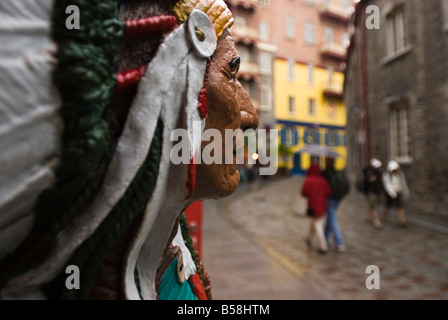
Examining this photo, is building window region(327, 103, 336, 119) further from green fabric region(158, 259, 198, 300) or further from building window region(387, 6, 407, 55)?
green fabric region(158, 259, 198, 300)

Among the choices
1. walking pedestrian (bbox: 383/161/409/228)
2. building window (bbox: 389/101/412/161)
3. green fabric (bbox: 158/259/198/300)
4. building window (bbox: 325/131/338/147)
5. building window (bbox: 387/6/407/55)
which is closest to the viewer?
green fabric (bbox: 158/259/198/300)

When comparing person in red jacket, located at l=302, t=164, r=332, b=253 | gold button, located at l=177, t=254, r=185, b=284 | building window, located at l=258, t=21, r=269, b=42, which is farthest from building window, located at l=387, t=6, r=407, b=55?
building window, located at l=258, t=21, r=269, b=42

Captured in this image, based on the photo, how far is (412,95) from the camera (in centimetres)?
1004

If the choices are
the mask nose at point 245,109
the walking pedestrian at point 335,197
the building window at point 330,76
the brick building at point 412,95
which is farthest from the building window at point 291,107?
the mask nose at point 245,109

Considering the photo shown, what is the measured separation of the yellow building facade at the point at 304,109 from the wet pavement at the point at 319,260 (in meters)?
18.1

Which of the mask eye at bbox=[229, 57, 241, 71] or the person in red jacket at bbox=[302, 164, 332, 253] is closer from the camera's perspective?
the mask eye at bbox=[229, 57, 241, 71]

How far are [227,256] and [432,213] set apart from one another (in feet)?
20.5

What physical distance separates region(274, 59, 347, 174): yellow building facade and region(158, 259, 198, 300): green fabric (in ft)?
81.9

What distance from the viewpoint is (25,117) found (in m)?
0.53

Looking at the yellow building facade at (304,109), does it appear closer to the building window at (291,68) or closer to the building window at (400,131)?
the building window at (291,68)

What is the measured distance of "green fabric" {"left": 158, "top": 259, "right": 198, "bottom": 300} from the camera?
0.92 m

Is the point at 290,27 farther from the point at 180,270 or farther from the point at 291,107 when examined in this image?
the point at 180,270

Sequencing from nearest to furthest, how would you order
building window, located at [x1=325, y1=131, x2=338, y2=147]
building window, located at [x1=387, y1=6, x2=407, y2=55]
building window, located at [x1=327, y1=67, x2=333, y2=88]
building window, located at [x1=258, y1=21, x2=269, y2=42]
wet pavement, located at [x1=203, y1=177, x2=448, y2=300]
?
wet pavement, located at [x1=203, y1=177, x2=448, y2=300], building window, located at [x1=387, y1=6, x2=407, y2=55], building window, located at [x1=258, y1=21, x2=269, y2=42], building window, located at [x1=327, y1=67, x2=333, y2=88], building window, located at [x1=325, y1=131, x2=338, y2=147]

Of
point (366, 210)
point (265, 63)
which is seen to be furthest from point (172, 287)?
point (265, 63)
